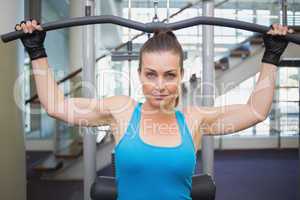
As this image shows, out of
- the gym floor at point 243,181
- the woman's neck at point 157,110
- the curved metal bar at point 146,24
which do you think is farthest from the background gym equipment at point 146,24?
the gym floor at point 243,181

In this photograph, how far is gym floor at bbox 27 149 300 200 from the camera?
3.54 metres

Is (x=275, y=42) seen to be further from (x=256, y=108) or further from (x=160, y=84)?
(x=160, y=84)

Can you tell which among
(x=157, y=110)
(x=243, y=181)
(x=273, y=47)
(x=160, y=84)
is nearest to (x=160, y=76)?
(x=160, y=84)

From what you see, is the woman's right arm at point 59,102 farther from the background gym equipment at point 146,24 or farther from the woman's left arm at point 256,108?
the woman's left arm at point 256,108

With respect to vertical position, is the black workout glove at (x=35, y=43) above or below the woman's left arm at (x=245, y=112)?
above

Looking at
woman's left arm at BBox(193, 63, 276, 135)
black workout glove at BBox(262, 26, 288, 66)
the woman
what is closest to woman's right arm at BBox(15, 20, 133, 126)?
the woman

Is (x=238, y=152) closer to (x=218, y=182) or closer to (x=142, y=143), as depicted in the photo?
(x=218, y=182)

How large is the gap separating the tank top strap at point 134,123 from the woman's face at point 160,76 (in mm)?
89

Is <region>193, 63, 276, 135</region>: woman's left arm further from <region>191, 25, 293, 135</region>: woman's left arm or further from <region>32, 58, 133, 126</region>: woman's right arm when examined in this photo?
<region>32, 58, 133, 126</region>: woman's right arm

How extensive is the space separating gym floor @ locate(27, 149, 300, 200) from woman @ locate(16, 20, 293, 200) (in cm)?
179

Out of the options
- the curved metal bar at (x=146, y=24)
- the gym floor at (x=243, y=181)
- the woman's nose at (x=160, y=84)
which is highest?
the curved metal bar at (x=146, y=24)

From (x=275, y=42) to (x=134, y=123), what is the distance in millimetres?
599

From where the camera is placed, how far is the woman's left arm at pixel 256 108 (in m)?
1.11

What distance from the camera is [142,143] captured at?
965mm
